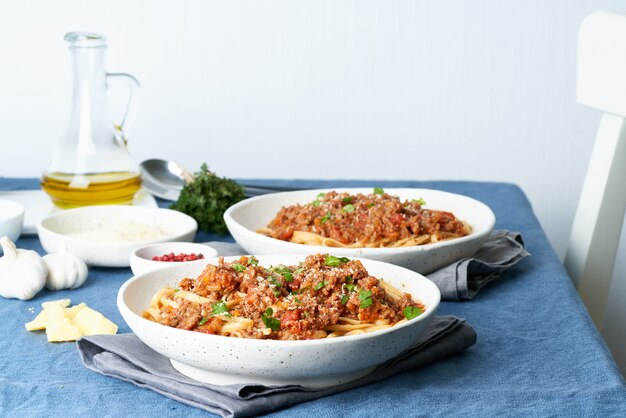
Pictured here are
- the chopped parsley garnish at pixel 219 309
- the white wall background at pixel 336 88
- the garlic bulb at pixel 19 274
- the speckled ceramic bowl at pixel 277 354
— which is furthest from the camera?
the white wall background at pixel 336 88

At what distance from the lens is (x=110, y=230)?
211 centimetres

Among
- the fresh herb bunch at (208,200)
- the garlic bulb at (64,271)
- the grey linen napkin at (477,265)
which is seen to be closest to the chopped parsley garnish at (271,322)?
the grey linen napkin at (477,265)

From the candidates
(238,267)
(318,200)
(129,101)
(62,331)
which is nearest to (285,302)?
(238,267)

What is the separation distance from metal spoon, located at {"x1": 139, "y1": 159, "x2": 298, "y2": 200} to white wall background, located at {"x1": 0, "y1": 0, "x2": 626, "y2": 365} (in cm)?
131

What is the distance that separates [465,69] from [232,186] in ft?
6.11

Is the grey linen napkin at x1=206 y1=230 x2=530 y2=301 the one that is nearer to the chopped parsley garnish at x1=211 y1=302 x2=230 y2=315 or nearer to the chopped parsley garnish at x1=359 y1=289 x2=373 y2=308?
the chopped parsley garnish at x1=359 y1=289 x2=373 y2=308

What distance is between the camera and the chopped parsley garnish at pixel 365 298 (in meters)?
1.39

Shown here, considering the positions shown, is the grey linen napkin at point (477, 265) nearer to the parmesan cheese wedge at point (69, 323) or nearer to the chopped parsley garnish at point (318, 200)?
the chopped parsley garnish at point (318, 200)

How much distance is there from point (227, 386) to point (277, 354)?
108 millimetres

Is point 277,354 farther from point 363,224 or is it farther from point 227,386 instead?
point 363,224

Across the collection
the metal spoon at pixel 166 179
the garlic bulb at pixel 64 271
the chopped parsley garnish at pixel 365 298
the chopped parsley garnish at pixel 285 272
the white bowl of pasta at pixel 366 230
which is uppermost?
the chopped parsley garnish at pixel 365 298

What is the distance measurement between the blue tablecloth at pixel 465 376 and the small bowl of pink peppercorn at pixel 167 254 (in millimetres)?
80

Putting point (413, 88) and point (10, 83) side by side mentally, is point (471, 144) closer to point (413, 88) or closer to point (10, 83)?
point (413, 88)

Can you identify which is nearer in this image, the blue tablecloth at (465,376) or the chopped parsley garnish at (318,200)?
the blue tablecloth at (465,376)
